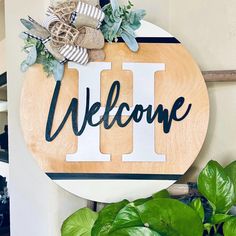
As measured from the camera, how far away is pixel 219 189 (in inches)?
25.4

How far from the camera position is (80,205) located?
851 millimetres

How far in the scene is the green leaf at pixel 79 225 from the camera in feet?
2.39

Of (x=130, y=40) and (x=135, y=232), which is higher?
(x=130, y=40)

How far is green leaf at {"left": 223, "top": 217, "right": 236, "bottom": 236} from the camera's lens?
0.58m

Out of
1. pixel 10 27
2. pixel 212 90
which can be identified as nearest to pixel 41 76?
pixel 10 27

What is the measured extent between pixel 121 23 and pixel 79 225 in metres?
0.47

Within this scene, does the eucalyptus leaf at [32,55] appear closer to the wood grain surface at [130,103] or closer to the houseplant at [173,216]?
the wood grain surface at [130,103]

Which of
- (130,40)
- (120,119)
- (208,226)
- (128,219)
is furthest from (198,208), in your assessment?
(130,40)

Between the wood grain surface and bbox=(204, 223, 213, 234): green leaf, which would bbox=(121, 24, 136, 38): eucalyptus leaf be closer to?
the wood grain surface

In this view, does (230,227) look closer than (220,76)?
Yes

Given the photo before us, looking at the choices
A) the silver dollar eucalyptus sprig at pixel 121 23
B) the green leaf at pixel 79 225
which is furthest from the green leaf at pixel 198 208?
the silver dollar eucalyptus sprig at pixel 121 23

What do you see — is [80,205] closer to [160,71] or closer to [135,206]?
[135,206]

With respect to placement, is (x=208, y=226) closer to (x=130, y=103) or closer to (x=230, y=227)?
(x=230, y=227)

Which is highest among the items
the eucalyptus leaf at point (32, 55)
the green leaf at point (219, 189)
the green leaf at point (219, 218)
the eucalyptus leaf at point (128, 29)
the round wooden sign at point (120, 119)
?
the eucalyptus leaf at point (128, 29)
